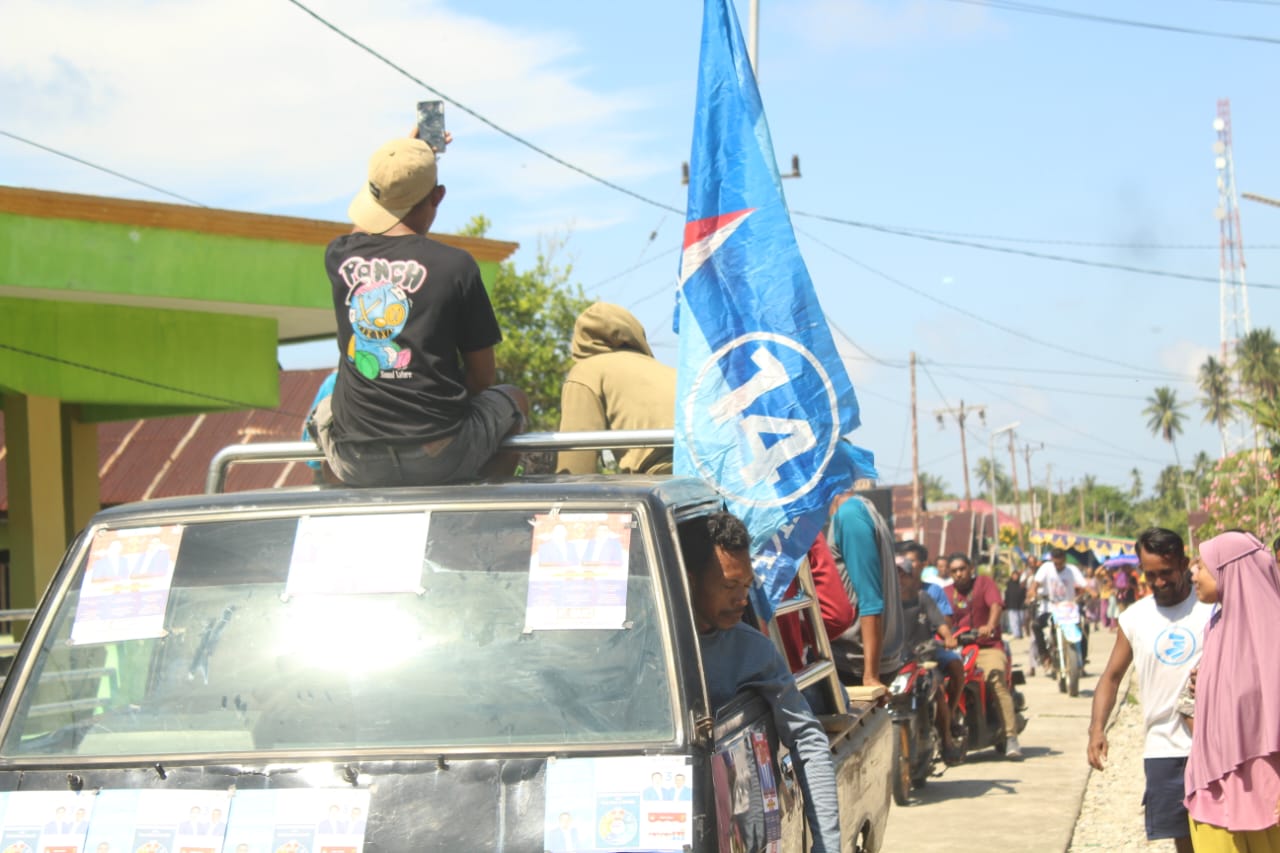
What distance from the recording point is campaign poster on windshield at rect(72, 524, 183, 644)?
378 centimetres

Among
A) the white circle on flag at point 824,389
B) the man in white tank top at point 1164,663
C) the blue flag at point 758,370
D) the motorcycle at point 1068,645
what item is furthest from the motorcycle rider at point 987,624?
the white circle on flag at point 824,389

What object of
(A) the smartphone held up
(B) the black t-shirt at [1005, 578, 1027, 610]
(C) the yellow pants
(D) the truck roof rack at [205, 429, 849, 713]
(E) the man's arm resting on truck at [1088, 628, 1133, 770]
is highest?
(A) the smartphone held up

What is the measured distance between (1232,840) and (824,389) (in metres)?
2.42

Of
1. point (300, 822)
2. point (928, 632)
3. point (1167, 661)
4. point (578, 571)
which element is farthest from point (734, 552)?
point (928, 632)

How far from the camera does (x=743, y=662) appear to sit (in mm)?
4055

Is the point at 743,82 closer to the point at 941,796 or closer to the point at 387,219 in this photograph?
the point at 387,219

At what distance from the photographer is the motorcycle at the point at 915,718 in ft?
32.6

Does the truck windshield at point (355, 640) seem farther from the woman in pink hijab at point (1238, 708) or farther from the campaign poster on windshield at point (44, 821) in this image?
the woman in pink hijab at point (1238, 708)

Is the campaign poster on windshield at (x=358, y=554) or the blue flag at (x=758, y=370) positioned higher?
the blue flag at (x=758, y=370)

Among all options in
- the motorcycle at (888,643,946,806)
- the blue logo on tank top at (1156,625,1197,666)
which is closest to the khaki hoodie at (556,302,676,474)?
the blue logo on tank top at (1156,625,1197,666)

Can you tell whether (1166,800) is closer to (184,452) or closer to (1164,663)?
(1164,663)

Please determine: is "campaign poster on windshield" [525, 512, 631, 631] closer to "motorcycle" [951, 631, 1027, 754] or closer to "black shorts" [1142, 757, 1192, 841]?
"black shorts" [1142, 757, 1192, 841]

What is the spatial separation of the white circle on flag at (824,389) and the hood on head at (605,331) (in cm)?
114

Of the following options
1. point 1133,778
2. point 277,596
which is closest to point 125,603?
point 277,596
